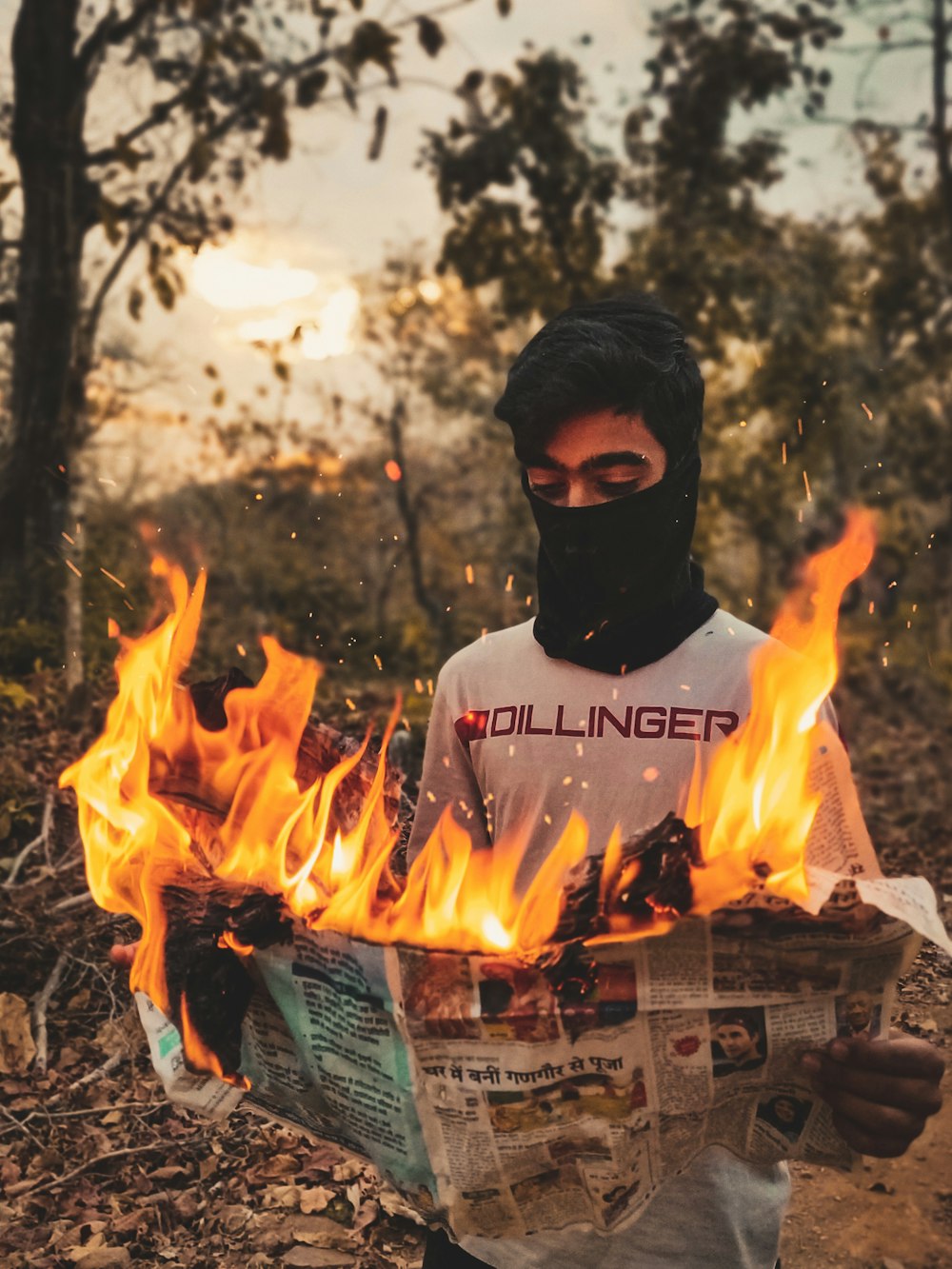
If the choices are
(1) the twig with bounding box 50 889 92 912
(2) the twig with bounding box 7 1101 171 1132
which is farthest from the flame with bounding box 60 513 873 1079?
(1) the twig with bounding box 50 889 92 912

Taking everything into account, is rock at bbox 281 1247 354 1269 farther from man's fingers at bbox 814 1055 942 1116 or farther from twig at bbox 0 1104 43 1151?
man's fingers at bbox 814 1055 942 1116

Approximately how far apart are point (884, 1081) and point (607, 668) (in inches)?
34.0

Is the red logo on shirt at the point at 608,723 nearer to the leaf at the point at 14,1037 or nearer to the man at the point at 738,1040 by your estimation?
the man at the point at 738,1040

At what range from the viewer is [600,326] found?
1886 millimetres

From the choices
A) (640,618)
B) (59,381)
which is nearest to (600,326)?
(640,618)

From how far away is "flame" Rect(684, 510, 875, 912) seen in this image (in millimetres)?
1174

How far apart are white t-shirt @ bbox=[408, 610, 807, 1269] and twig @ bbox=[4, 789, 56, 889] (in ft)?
11.9

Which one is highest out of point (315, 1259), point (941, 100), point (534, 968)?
point (941, 100)

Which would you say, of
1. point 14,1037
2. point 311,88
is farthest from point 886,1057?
point 311,88

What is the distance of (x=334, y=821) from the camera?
162 centimetres

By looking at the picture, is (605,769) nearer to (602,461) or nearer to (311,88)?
(602,461)

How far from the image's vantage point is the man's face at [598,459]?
186 cm

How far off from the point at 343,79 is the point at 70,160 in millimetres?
2292

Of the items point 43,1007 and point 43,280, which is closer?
point 43,1007
